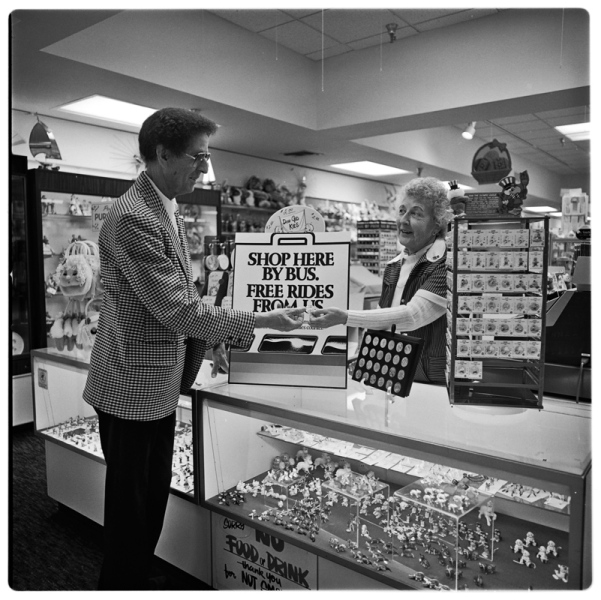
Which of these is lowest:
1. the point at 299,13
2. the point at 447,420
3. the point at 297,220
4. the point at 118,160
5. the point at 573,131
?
the point at 447,420

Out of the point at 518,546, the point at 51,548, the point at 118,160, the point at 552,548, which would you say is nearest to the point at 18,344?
the point at 118,160

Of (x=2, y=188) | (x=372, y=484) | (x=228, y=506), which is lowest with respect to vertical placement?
(x=228, y=506)

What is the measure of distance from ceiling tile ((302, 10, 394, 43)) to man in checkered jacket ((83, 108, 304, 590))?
328 cm

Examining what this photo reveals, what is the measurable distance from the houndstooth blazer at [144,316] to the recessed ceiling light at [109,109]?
3832mm

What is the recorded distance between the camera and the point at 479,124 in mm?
8422

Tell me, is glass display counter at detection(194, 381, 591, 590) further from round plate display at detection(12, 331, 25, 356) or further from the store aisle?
round plate display at detection(12, 331, 25, 356)

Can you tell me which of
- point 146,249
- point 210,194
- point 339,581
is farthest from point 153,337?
point 210,194

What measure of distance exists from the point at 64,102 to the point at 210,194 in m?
1.78

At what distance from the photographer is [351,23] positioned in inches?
193

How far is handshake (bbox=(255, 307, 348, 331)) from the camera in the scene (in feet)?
6.57

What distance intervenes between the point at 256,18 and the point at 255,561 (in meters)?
4.45

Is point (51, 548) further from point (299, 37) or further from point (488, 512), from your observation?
point (299, 37)
